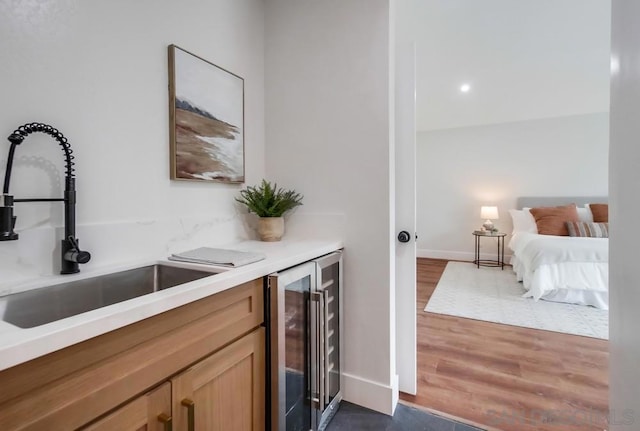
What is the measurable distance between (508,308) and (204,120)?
3.25 metres

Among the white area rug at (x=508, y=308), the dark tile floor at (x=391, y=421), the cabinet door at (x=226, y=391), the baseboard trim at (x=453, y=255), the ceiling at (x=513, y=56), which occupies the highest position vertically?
the ceiling at (x=513, y=56)

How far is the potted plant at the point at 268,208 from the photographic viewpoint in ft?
5.54

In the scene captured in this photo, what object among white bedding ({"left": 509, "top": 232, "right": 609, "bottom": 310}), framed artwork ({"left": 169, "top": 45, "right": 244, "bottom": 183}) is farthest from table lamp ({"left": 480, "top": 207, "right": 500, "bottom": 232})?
framed artwork ({"left": 169, "top": 45, "right": 244, "bottom": 183})

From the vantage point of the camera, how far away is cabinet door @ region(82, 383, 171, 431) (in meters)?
0.66

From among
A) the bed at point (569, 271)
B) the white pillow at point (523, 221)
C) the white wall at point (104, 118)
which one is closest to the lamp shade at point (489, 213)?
the white pillow at point (523, 221)

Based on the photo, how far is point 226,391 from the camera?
949 millimetres

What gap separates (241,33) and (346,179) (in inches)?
41.9

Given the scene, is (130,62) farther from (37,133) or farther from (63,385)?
(63,385)

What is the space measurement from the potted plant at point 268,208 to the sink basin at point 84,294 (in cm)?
58

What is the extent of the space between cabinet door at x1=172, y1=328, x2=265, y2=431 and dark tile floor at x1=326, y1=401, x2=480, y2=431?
598 mm

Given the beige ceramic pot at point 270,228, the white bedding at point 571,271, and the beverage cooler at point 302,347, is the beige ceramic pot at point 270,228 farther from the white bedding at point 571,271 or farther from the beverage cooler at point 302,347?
the white bedding at point 571,271

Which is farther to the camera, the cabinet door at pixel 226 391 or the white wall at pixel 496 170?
the white wall at pixel 496 170

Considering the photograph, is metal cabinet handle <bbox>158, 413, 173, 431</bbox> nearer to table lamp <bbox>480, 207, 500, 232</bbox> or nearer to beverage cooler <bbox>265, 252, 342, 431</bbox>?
beverage cooler <bbox>265, 252, 342, 431</bbox>

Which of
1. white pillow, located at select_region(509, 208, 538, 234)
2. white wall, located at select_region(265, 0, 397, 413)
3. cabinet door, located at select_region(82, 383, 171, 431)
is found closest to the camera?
cabinet door, located at select_region(82, 383, 171, 431)
